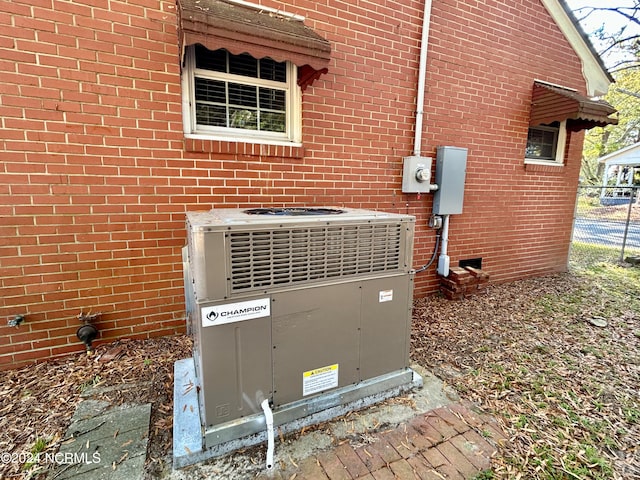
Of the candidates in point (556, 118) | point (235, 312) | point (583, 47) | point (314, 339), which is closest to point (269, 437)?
point (314, 339)

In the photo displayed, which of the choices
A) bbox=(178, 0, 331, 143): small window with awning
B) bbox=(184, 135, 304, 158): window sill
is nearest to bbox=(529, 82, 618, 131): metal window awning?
bbox=(178, 0, 331, 143): small window with awning

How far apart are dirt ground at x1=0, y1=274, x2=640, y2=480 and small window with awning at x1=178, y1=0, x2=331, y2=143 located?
2.13 m

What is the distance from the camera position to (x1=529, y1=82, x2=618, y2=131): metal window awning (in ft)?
13.6

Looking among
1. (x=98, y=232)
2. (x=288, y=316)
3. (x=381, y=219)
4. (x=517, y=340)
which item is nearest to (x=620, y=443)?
(x=517, y=340)

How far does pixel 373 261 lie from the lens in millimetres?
1996

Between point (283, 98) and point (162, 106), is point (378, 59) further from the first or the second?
point (162, 106)

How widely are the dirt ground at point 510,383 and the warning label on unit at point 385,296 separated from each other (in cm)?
94

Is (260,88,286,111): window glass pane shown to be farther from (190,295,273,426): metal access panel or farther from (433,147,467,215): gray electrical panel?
(190,295,273,426): metal access panel

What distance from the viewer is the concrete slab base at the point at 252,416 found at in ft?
5.38

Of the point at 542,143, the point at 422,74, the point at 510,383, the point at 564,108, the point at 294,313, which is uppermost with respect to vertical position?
the point at 422,74

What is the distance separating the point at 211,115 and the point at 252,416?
8.39 ft

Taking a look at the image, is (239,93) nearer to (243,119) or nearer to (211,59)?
(243,119)

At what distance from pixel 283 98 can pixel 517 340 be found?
3423 millimetres

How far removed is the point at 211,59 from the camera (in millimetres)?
2859
